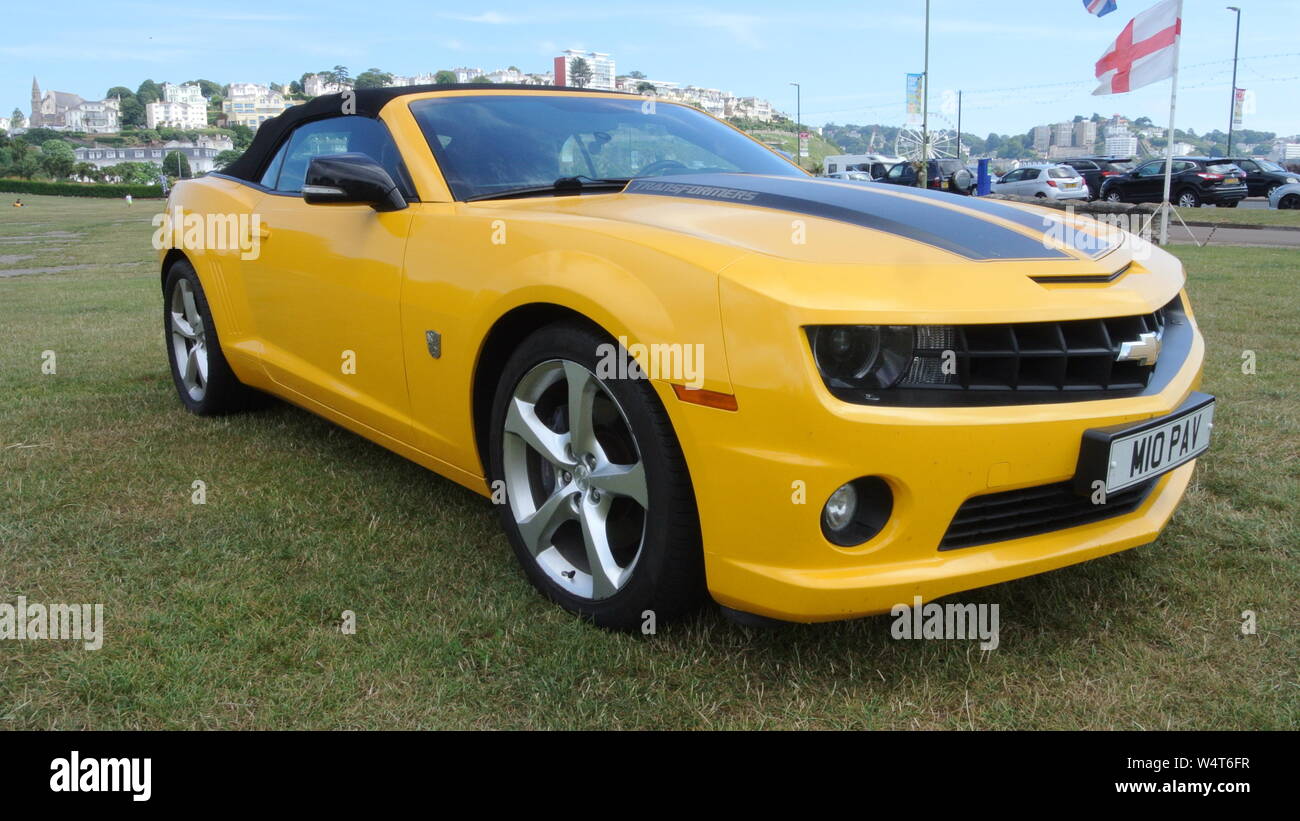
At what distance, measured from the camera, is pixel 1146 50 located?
13922 mm

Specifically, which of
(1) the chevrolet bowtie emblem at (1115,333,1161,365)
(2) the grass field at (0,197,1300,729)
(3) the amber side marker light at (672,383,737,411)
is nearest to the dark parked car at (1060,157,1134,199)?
(2) the grass field at (0,197,1300,729)

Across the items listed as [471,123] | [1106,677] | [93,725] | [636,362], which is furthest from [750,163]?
[93,725]

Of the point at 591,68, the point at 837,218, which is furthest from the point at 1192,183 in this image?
the point at 837,218

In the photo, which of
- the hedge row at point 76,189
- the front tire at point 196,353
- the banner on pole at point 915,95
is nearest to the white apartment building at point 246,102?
the hedge row at point 76,189

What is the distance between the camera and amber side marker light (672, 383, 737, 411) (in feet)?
A: 6.51

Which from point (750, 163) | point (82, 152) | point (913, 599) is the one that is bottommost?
point (913, 599)

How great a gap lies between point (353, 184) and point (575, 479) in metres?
1.13

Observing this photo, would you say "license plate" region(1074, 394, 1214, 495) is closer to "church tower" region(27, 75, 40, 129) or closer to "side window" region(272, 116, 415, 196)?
"side window" region(272, 116, 415, 196)

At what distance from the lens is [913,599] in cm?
203

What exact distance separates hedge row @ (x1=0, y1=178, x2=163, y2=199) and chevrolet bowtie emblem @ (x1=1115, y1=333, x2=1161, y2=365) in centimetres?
6528

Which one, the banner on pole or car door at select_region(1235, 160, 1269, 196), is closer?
car door at select_region(1235, 160, 1269, 196)

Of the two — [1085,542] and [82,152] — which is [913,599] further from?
[82,152]

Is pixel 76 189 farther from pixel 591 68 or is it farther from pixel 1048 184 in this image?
pixel 591 68

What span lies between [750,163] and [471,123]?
961mm
